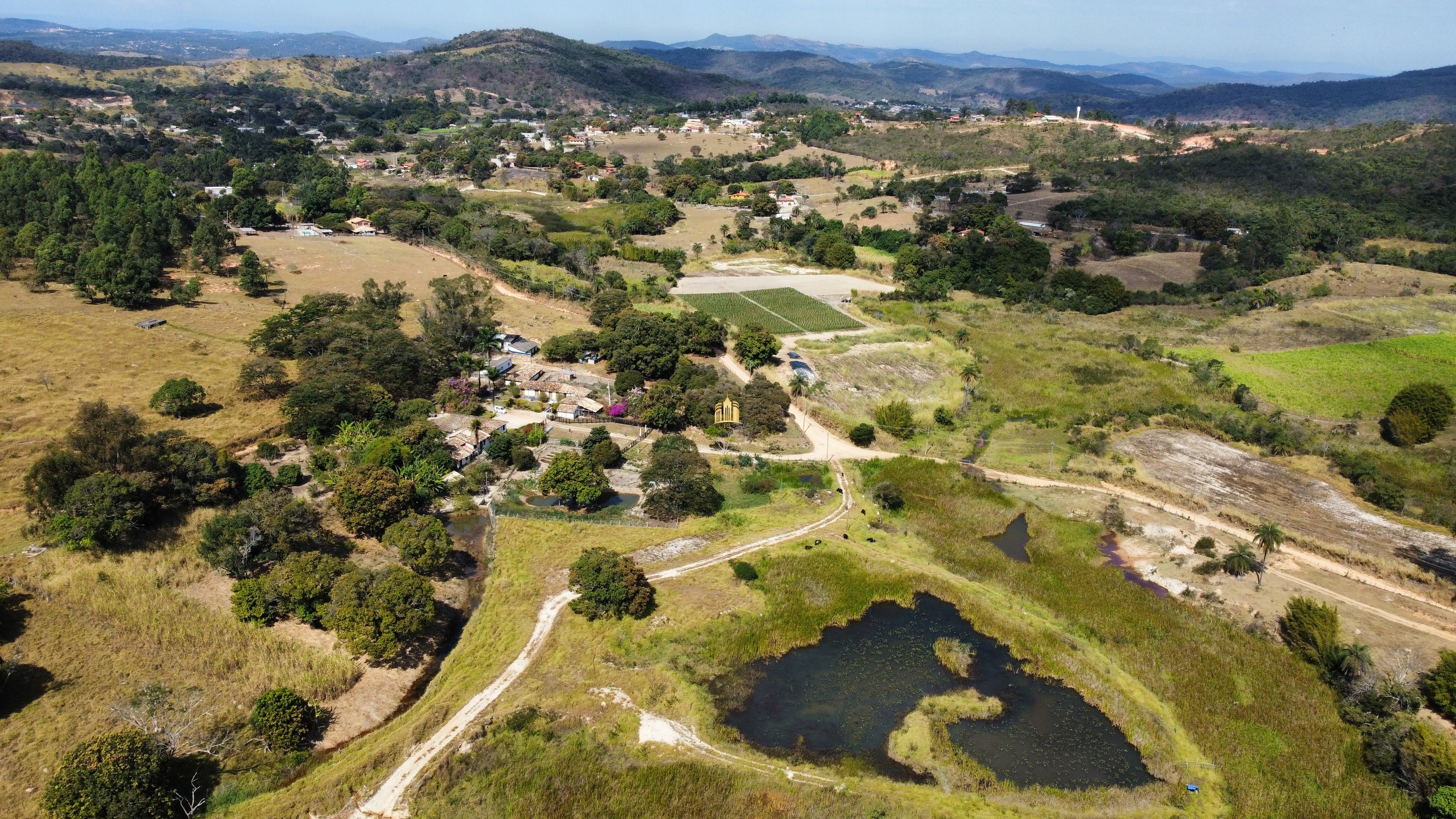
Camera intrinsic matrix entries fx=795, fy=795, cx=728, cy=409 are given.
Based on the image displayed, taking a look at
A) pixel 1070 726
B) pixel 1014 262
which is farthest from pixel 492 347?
pixel 1014 262

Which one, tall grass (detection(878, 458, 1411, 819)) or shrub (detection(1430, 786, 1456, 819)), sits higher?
shrub (detection(1430, 786, 1456, 819))

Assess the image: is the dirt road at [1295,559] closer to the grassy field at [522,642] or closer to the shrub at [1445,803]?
the shrub at [1445,803]

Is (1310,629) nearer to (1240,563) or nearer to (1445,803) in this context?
(1240,563)

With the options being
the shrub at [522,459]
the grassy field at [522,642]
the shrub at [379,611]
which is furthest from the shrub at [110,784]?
the shrub at [522,459]

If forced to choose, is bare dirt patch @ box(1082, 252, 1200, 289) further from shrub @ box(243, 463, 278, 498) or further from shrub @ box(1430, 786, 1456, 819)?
shrub @ box(243, 463, 278, 498)

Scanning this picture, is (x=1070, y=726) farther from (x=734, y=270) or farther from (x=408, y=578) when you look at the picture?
(x=734, y=270)

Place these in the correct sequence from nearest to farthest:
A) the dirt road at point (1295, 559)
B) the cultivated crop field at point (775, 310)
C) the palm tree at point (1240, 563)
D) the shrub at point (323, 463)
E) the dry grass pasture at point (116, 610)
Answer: the dry grass pasture at point (116, 610), the dirt road at point (1295, 559), the palm tree at point (1240, 563), the shrub at point (323, 463), the cultivated crop field at point (775, 310)

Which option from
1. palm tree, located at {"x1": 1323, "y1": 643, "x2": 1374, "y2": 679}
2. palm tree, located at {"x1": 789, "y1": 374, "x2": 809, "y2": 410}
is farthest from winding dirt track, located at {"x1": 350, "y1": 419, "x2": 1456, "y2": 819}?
palm tree, located at {"x1": 1323, "y1": 643, "x2": 1374, "y2": 679}
